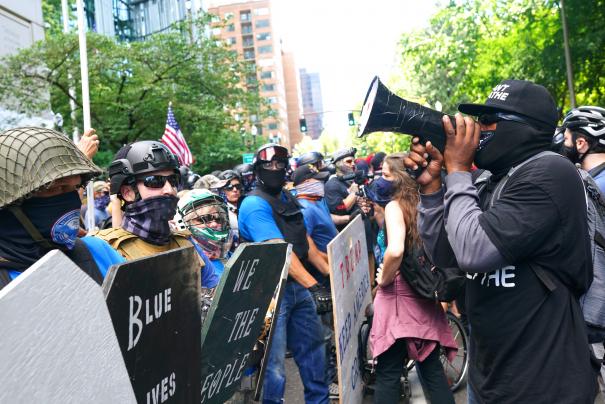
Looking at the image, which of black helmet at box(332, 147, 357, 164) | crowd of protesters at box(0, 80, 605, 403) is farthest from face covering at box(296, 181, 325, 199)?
black helmet at box(332, 147, 357, 164)

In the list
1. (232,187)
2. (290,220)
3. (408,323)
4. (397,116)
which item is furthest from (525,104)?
(232,187)

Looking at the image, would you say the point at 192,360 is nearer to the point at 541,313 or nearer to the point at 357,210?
the point at 541,313

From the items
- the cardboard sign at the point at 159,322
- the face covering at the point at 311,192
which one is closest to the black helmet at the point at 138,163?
the cardboard sign at the point at 159,322

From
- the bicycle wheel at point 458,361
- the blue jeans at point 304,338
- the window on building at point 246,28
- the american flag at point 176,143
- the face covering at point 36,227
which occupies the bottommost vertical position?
the bicycle wheel at point 458,361

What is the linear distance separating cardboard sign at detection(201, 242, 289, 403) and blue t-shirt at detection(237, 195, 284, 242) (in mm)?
1750

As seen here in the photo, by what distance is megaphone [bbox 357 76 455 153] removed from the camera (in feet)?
7.35

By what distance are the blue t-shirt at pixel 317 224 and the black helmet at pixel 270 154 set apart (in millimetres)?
869

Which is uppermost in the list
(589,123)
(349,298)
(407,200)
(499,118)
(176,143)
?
(176,143)

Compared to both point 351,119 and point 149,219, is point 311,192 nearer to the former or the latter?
point 149,219

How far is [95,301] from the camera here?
113 centimetres

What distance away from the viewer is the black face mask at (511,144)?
7.57 feet

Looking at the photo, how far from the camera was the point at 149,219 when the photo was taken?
2.92 m

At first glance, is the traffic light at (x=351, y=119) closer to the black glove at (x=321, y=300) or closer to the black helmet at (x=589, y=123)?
the black glove at (x=321, y=300)

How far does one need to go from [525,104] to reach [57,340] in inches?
75.0
